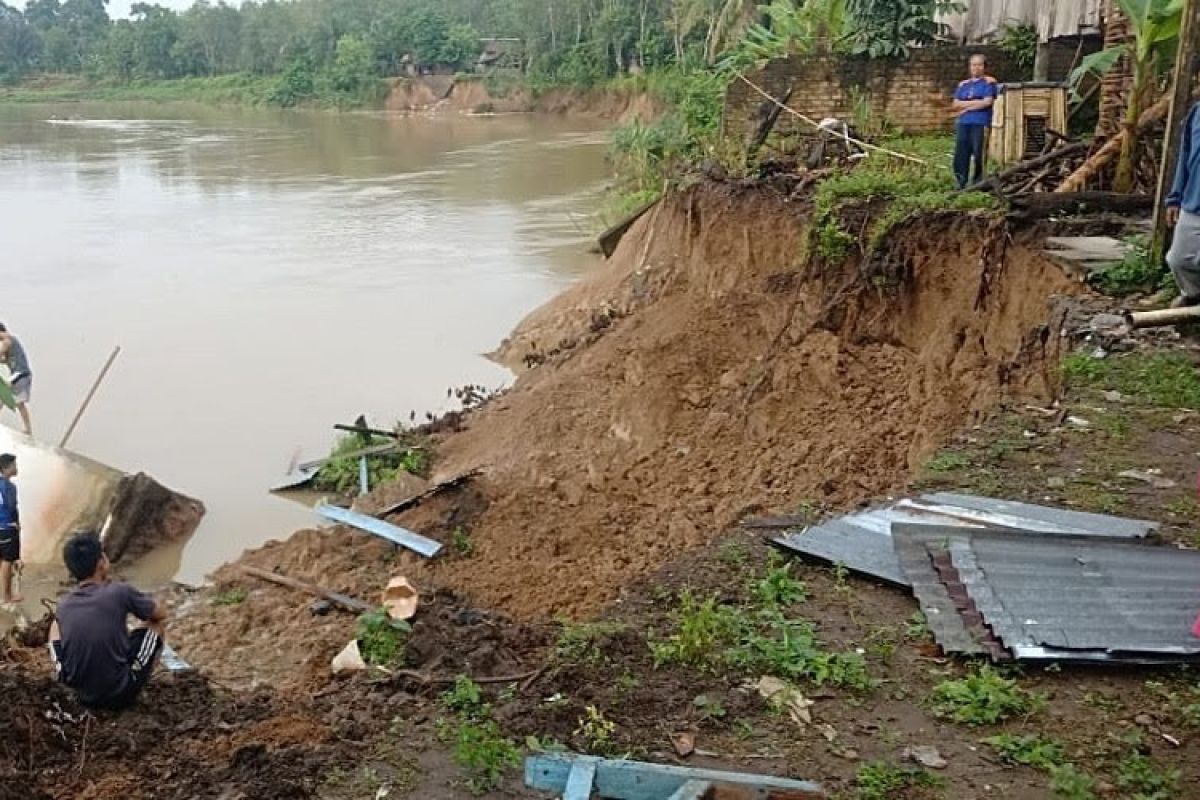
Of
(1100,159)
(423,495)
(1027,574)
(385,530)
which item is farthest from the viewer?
(423,495)

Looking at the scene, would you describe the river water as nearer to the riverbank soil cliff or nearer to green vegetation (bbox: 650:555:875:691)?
the riverbank soil cliff

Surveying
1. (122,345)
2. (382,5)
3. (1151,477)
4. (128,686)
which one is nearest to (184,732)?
(128,686)

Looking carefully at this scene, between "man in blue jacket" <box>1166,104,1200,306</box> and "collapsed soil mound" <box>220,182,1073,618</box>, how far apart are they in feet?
2.71

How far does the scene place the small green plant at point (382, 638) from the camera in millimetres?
5043

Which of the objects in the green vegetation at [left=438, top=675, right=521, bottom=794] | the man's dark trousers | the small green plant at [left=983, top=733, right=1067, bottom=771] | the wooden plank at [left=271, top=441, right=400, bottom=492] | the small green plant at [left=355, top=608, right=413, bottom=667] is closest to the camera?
the small green plant at [left=983, top=733, right=1067, bottom=771]

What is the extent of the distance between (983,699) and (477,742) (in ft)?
5.26

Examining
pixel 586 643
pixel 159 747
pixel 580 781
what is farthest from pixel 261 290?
pixel 580 781

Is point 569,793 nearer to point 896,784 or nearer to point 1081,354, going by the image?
point 896,784

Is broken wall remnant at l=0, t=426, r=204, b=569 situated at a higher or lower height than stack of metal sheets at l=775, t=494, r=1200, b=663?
lower

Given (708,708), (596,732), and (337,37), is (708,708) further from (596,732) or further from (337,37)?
(337,37)

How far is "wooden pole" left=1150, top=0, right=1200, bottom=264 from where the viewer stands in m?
7.04

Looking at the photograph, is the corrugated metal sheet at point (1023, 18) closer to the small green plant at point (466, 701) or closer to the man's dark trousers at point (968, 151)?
the man's dark trousers at point (968, 151)

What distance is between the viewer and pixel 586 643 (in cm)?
418

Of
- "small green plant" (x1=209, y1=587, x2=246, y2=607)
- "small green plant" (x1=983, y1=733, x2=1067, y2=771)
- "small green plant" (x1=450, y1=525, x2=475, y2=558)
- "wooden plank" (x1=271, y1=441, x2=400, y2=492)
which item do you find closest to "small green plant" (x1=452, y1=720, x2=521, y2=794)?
"small green plant" (x1=983, y1=733, x2=1067, y2=771)
